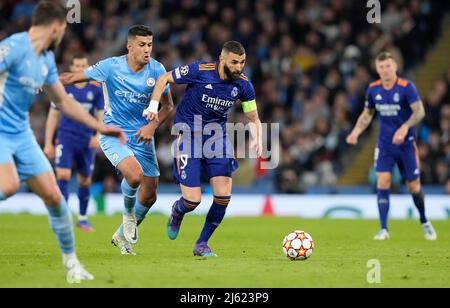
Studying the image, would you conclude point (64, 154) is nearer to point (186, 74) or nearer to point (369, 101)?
point (186, 74)

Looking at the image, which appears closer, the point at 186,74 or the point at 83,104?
the point at 186,74

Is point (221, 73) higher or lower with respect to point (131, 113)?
higher

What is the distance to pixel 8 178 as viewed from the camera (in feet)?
26.0

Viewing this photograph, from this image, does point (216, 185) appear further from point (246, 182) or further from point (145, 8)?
point (145, 8)

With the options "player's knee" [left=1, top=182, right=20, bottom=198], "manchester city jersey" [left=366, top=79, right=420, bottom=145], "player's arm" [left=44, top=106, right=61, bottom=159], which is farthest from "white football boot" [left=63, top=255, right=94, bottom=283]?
"manchester city jersey" [left=366, top=79, right=420, bottom=145]

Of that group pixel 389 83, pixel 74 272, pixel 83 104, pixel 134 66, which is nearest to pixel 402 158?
pixel 389 83

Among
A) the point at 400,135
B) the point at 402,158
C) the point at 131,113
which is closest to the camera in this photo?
the point at 131,113

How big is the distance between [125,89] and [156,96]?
64 cm

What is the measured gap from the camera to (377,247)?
491 inches

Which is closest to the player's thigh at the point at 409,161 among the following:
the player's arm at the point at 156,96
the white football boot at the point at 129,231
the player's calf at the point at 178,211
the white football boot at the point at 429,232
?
the white football boot at the point at 429,232

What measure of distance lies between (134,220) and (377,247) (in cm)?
365

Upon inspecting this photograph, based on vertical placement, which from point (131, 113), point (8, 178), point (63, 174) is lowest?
point (8, 178)

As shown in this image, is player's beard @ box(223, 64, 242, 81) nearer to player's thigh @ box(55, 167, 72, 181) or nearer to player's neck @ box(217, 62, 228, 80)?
player's neck @ box(217, 62, 228, 80)
